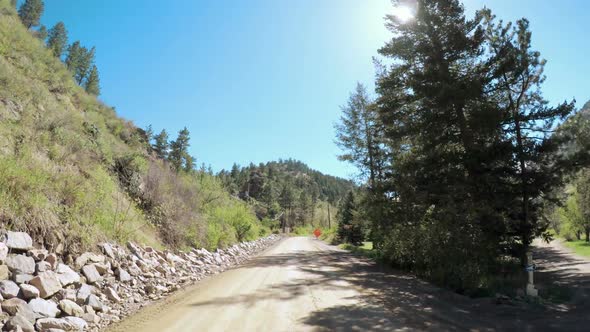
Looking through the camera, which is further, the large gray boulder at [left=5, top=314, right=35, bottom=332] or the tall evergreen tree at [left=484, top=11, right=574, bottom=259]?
the tall evergreen tree at [left=484, top=11, right=574, bottom=259]

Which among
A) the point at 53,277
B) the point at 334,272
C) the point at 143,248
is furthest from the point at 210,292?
the point at 334,272

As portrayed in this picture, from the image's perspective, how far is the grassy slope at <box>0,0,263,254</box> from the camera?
6266 millimetres

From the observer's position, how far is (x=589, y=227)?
35.5 m

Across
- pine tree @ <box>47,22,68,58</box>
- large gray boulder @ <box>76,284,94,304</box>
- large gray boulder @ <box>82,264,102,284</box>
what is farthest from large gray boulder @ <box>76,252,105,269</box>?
pine tree @ <box>47,22,68,58</box>

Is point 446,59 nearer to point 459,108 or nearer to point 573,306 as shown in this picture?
point 459,108

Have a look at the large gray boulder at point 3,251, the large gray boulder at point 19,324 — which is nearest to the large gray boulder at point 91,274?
the large gray boulder at point 3,251

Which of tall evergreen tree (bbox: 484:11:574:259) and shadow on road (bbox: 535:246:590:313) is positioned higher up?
tall evergreen tree (bbox: 484:11:574:259)

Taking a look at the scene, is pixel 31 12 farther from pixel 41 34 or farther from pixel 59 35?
pixel 41 34

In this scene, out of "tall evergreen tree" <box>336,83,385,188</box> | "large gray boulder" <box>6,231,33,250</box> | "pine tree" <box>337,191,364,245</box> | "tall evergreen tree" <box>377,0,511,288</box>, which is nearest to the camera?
"large gray boulder" <box>6,231,33,250</box>

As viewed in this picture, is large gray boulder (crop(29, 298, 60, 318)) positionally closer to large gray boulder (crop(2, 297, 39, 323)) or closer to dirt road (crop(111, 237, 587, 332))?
large gray boulder (crop(2, 297, 39, 323))

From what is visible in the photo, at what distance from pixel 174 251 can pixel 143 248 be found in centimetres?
228

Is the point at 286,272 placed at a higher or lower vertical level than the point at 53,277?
lower

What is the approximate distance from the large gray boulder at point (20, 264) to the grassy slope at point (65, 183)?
0.77 meters

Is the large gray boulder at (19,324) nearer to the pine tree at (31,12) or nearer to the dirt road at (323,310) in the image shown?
the dirt road at (323,310)
